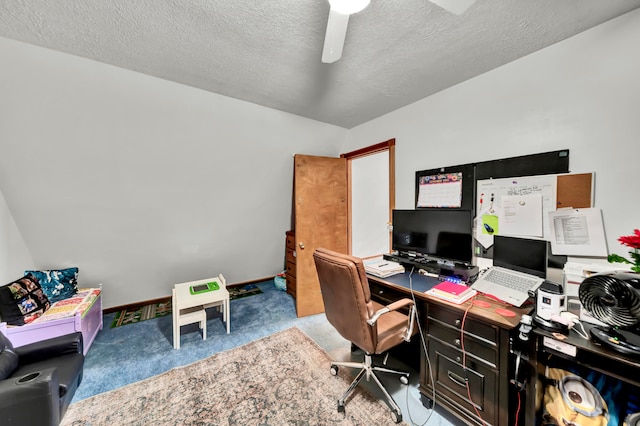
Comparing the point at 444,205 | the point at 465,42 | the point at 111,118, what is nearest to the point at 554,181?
the point at 444,205

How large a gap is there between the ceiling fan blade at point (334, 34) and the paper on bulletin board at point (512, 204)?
1.70 metres

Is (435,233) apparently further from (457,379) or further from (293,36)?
(293,36)

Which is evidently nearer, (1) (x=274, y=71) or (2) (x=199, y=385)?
(2) (x=199, y=385)

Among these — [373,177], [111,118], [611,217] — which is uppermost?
[111,118]

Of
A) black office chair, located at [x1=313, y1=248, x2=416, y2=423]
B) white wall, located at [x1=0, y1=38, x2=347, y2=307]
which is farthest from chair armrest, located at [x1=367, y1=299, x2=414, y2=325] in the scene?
white wall, located at [x1=0, y1=38, x2=347, y2=307]

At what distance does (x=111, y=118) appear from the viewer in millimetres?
2225

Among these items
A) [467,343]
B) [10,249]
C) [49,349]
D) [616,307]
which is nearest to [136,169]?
[10,249]

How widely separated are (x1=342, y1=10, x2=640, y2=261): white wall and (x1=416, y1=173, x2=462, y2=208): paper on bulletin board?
0.53ft

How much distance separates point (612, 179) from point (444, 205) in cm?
108

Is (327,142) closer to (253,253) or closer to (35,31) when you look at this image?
(253,253)

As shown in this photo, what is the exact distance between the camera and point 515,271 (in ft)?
5.51

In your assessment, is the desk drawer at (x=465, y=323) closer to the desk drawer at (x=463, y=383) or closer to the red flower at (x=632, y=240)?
the desk drawer at (x=463, y=383)

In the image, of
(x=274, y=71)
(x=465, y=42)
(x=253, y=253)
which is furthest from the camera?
(x=253, y=253)

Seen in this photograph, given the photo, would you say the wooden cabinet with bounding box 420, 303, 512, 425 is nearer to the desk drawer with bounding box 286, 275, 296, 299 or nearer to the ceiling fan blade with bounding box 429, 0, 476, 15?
the ceiling fan blade with bounding box 429, 0, 476, 15
